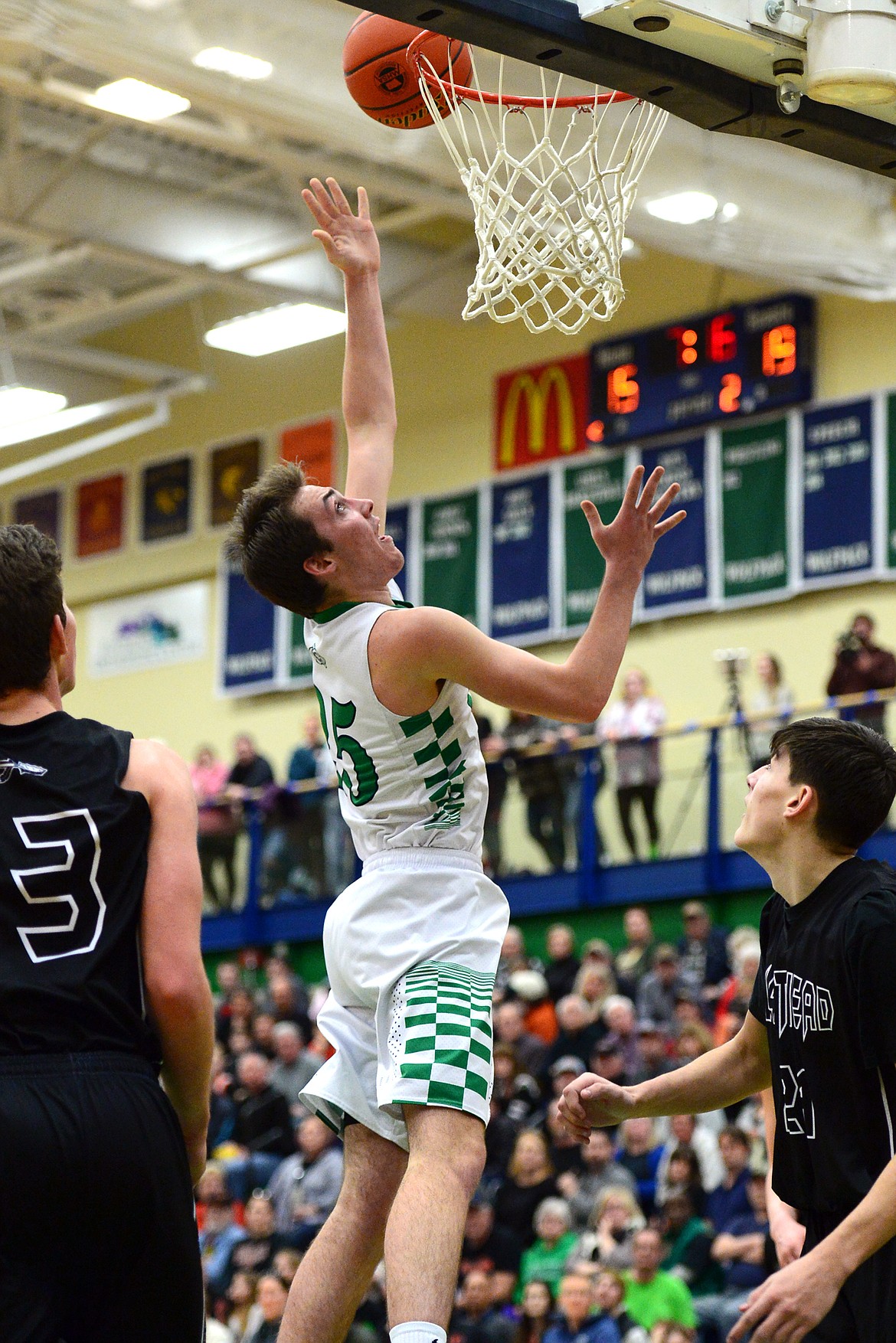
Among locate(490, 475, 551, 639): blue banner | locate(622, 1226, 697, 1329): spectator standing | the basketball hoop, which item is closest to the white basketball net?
the basketball hoop

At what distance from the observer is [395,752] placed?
448cm

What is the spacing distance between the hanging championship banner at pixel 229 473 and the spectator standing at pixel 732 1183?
488 inches

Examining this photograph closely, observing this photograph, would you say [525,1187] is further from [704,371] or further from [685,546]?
[704,371]

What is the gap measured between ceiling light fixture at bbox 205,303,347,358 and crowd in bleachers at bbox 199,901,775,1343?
7373 mm

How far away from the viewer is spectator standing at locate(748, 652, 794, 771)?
14648 mm

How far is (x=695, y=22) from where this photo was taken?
463 centimetres

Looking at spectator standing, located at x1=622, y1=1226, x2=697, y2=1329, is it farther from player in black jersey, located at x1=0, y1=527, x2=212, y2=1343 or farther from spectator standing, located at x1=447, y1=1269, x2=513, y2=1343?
player in black jersey, located at x1=0, y1=527, x2=212, y2=1343

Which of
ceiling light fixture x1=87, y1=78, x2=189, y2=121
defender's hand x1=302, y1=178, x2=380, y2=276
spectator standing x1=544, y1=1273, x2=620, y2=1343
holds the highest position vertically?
ceiling light fixture x1=87, y1=78, x2=189, y2=121

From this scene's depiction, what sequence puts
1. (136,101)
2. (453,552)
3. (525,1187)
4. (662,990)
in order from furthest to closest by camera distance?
1. (453,552)
2. (136,101)
3. (662,990)
4. (525,1187)

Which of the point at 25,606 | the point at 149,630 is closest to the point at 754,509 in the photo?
the point at 149,630

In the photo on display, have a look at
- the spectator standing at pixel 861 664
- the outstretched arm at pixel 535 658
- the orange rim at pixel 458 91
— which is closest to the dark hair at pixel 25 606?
the outstretched arm at pixel 535 658

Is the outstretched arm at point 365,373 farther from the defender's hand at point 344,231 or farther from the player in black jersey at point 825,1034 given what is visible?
the player in black jersey at point 825,1034

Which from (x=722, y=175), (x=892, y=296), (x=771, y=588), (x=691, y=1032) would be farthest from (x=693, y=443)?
(x=691, y=1032)

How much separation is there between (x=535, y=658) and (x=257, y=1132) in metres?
10.6
